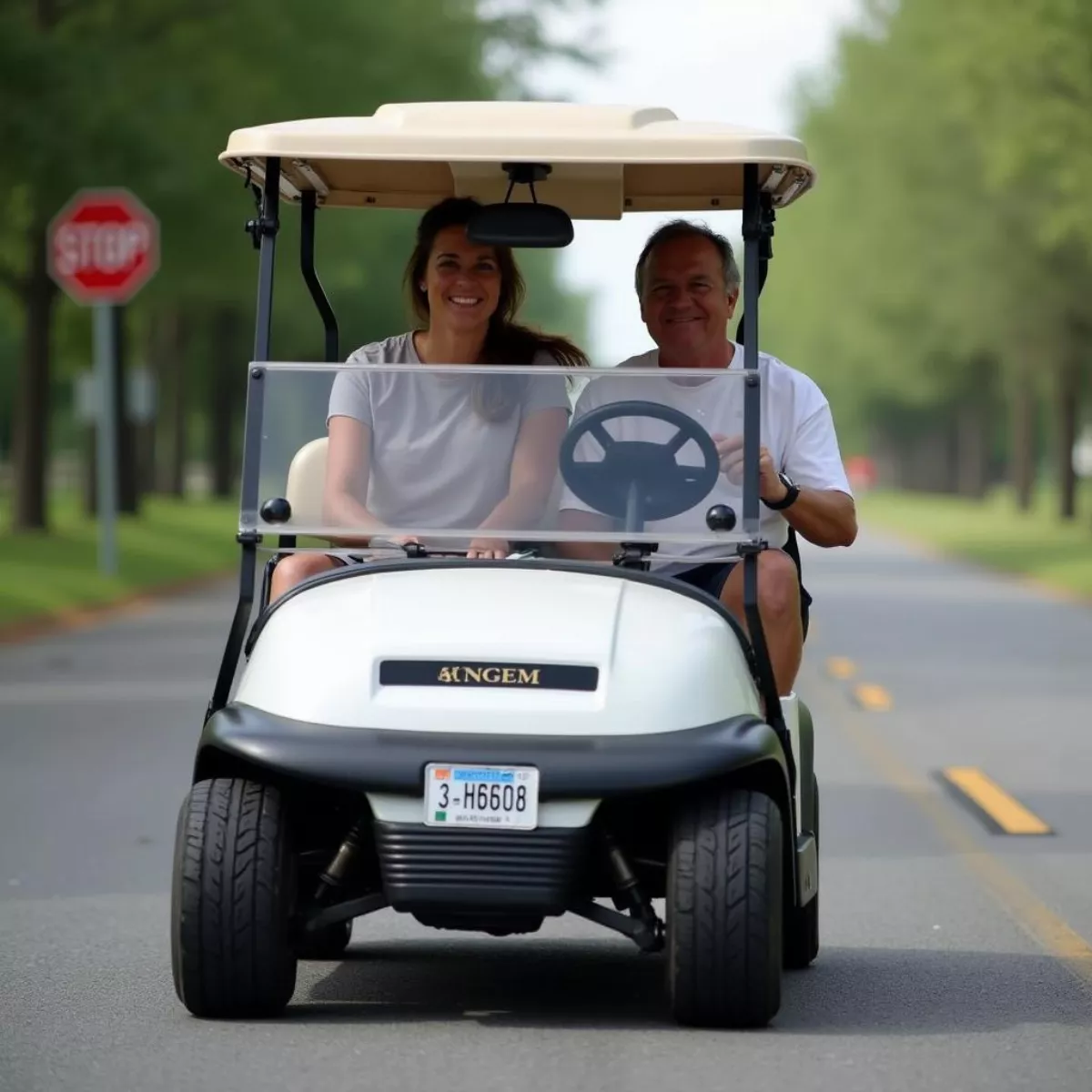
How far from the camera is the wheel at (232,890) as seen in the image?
6.01 metres

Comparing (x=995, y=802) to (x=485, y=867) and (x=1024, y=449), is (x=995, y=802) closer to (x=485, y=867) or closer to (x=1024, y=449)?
(x=485, y=867)

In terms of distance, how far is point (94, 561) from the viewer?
29594 millimetres

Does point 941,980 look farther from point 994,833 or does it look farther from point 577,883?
point 994,833

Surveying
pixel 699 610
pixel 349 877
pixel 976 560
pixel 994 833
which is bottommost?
pixel 976 560

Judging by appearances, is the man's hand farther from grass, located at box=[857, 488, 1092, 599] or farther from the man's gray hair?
grass, located at box=[857, 488, 1092, 599]

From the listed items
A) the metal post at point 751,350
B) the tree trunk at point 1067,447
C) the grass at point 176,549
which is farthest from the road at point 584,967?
the tree trunk at point 1067,447

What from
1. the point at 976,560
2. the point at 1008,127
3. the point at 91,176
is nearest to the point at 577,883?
the point at 91,176

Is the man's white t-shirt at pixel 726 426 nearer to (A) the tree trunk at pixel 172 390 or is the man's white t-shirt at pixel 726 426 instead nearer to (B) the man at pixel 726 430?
(B) the man at pixel 726 430

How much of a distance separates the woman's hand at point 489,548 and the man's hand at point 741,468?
559mm

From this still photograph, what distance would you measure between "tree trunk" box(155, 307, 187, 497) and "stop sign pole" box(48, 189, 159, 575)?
1770cm

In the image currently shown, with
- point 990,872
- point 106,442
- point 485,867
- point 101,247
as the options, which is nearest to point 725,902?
point 485,867

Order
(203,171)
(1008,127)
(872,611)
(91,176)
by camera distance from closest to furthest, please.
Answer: (872,611) → (91,176) → (203,171) → (1008,127)

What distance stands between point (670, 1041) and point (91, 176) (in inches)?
901

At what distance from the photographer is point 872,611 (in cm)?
2602
